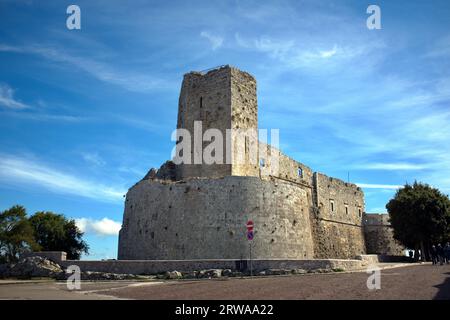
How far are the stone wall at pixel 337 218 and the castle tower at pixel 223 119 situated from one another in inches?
490

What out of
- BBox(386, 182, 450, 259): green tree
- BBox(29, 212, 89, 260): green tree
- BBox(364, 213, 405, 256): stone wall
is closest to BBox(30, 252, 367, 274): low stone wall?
BBox(29, 212, 89, 260): green tree

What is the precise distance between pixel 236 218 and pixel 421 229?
20930 mm

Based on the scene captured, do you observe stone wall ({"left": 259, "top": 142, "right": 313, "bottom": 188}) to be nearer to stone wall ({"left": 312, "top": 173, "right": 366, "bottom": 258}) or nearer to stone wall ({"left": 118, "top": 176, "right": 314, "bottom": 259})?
stone wall ({"left": 312, "top": 173, "right": 366, "bottom": 258})

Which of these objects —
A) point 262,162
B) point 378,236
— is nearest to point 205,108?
point 262,162

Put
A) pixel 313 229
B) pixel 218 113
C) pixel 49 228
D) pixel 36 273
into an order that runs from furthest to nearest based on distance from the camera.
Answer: pixel 313 229, pixel 49 228, pixel 218 113, pixel 36 273

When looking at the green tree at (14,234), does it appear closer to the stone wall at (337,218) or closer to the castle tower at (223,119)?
the castle tower at (223,119)

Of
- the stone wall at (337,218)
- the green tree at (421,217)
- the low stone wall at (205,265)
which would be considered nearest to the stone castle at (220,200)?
the stone wall at (337,218)

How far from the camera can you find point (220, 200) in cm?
2675

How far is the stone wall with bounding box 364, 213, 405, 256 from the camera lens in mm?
50094

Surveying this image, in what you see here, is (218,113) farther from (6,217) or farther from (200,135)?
(6,217)

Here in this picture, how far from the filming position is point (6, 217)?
3241cm

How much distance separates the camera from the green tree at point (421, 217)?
36844mm
